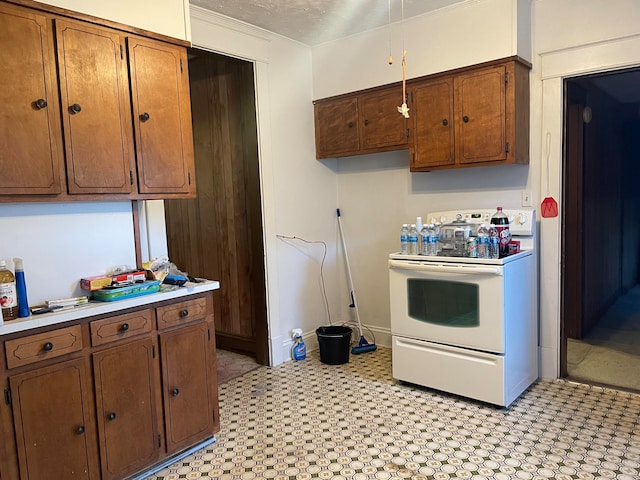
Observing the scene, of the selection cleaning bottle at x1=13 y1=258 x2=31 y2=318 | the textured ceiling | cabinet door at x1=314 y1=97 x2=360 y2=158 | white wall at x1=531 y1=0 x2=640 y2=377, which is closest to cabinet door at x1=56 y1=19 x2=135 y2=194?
cleaning bottle at x1=13 y1=258 x2=31 y2=318

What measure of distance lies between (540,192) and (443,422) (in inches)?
66.0

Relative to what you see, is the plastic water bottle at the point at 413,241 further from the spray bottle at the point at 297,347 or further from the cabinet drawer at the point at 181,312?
the cabinet drawer at the point at 181,312

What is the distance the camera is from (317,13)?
3307 millimetres

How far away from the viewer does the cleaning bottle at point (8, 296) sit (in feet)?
6.23

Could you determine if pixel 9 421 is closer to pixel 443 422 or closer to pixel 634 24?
pixel 443 422

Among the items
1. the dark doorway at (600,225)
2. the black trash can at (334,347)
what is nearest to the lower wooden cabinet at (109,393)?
the black trash can at (334,347)

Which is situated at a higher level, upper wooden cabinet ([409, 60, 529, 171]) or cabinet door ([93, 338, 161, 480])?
upper wooden cabinet ([409, 60, 529, 171])

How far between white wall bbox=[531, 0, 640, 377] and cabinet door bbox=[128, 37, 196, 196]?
2303mm

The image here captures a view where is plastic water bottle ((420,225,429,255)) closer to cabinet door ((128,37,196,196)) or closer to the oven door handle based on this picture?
the oven door handle

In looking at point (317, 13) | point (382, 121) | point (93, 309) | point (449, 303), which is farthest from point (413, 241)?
point (93, 309)

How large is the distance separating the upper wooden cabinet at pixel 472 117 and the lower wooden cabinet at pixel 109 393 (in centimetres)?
194

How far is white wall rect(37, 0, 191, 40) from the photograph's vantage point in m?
2.18

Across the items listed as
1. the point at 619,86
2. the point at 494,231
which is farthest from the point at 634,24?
the point at 619,86

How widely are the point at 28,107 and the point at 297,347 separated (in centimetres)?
263
